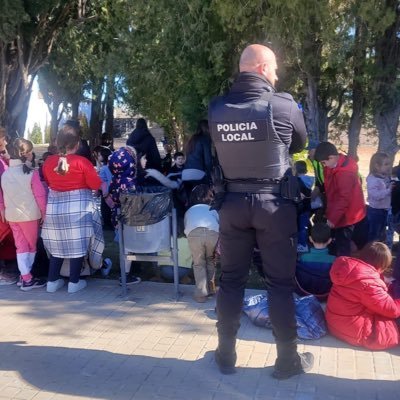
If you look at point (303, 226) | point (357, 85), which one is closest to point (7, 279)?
point (303, 226)

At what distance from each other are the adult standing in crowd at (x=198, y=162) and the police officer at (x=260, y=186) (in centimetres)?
251

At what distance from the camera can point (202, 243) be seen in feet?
16.8

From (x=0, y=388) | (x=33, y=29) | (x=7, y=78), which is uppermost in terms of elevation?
(x=33, y=29)

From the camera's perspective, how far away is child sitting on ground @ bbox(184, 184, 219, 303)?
5.11m

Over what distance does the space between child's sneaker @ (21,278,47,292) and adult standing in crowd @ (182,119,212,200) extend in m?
1.89

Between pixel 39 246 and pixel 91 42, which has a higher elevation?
pixel 91 42

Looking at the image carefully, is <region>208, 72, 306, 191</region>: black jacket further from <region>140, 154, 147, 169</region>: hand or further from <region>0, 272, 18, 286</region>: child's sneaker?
<region>140, 154, 147, 169</region>: hand

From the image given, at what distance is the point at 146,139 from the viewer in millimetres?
7816

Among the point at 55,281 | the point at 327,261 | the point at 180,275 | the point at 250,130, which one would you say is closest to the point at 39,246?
the point at 55,281

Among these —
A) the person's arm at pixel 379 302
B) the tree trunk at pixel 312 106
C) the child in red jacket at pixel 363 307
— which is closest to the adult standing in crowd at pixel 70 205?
the child in red jacket at pixel 363 307

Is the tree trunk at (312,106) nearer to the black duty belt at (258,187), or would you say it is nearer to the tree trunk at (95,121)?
the black duty belt at (258,187)

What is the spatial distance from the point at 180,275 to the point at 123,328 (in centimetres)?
136

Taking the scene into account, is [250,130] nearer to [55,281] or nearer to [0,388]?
[0,388]

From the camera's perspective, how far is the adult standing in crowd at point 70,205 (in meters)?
5.38
